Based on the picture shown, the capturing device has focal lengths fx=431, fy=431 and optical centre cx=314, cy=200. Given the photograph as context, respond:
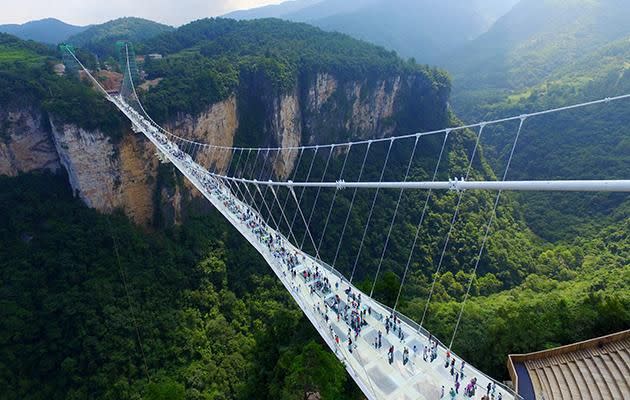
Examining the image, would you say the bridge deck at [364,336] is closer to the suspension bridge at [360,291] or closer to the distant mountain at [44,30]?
the suspension bridge at [360,291]

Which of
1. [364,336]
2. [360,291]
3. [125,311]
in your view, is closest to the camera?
[364,336]

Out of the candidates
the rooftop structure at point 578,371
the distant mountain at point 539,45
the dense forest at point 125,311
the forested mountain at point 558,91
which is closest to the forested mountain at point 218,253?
the dense forest at point 125,311

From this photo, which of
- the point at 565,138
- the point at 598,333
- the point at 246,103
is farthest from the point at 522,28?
the point at 598,333

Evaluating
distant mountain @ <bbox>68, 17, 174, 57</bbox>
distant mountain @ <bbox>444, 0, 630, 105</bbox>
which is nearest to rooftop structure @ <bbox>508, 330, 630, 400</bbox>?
distant mountain @ <bbox>68, 17, 174, 57</bbox>

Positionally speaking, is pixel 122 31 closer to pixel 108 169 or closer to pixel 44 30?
pixel 44 30

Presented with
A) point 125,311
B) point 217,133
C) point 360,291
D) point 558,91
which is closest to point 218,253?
point 125,311

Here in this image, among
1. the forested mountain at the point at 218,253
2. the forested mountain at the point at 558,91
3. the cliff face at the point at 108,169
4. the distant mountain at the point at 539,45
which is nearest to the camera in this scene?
the forested mountain at the point at 218,253
